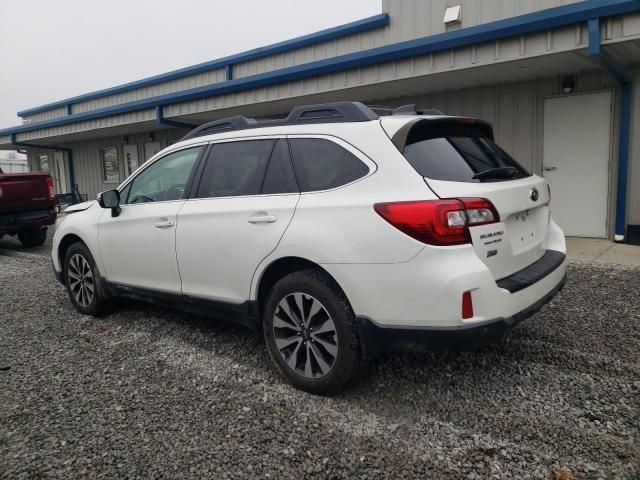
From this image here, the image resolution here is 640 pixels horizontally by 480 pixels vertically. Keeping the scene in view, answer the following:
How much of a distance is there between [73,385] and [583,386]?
11.0 ft

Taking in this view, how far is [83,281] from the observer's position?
4.98 metres

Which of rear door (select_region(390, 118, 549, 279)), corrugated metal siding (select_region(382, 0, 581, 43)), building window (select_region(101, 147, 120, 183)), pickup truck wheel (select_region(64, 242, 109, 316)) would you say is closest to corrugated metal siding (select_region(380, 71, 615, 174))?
corrugated metal siding (select_region(382, 0, 581, 43))

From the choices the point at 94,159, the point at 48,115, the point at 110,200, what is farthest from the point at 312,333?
the point at 48,115

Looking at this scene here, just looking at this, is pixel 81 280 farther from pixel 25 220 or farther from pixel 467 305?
pixel 25 220

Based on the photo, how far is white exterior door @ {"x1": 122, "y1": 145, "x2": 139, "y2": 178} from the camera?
16531 mm

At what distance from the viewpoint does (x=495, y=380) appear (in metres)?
3.29

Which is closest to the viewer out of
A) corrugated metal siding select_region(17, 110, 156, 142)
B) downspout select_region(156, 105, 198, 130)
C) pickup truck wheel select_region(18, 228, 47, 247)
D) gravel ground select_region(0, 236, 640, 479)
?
gravel ground select_region(0, 236, 640, 479)

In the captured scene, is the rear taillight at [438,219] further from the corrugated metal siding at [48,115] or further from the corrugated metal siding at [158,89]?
the corrugated metal siding at [48,115]

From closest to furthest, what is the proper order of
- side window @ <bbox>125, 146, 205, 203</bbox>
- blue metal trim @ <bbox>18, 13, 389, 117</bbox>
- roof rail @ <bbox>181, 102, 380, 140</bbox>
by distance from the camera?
roof rail @ <bbox>181, 102, 380, 140</bbox> < side window @ <bbox>125, 146, 205, 203</bbox> < blue metal trim @ <bbox>18, 13, 389, 117</bbox>

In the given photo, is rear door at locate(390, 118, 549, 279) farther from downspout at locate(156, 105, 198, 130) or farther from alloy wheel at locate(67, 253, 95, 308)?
downspout at locate(156, 105, 198, 130)

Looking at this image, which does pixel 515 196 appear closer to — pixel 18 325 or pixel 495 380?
pixel 495 380

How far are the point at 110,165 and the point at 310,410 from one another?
55.8 feet

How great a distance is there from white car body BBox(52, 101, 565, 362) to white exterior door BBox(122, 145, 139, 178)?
1356 centimetres

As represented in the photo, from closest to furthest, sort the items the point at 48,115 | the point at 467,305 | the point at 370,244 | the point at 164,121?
the point at 467,305
the point at 370,244
the point at 164,121
the point at 48,115
